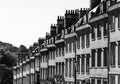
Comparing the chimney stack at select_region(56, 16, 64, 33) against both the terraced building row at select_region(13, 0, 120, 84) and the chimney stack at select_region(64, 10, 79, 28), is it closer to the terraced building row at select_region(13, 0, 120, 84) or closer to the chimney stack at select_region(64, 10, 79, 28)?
the terraced building row at select_region(13, 0, 120, 84)

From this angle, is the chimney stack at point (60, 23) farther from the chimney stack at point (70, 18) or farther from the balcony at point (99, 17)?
the balcony at point (99, 17)

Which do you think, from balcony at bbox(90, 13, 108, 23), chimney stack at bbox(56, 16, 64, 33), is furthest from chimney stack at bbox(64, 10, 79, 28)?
balcony at bbox(90, 13, 108, 23)

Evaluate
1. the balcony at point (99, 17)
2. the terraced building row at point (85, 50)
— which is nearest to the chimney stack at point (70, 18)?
the terraced building row at point (85, 50)

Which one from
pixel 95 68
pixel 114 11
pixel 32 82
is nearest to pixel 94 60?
pixel 95 68

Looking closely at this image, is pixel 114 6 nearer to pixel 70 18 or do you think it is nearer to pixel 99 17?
pixel 99 17

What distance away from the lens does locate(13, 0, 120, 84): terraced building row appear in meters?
46.5

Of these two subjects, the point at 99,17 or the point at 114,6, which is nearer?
the point at 114,6

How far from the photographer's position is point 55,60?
3189 inches

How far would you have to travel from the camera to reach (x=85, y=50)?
58.9 metres

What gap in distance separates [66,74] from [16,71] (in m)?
74.1

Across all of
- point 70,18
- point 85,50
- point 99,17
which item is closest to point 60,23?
point 70,18

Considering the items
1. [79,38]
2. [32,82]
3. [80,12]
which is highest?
[80,12]

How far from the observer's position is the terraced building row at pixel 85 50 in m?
46.5

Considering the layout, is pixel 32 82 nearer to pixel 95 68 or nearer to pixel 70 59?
pixel 70 59
